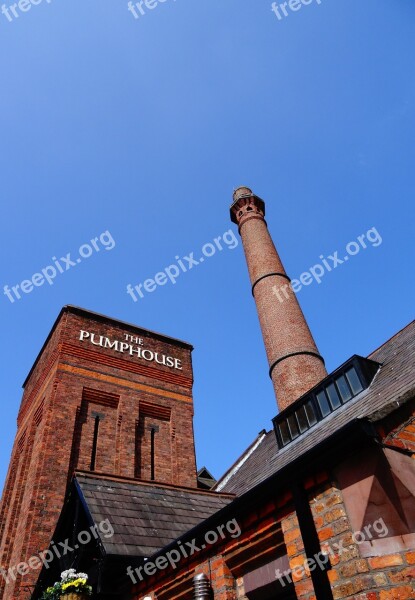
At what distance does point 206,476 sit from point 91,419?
25.9 feet

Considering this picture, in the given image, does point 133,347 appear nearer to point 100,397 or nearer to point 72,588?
point 100,397

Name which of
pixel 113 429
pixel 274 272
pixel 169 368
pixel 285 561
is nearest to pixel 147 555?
pixel 285 561

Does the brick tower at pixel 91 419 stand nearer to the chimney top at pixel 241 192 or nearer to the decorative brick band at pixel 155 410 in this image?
the decorative brick band at pixel 155 410

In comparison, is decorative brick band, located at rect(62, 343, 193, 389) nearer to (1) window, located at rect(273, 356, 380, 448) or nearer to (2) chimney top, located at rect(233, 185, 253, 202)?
(1) window, located at rect(273, 356, 380, 448)

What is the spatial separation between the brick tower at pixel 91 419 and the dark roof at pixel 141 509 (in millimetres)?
2597

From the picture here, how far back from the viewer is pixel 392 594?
395cm

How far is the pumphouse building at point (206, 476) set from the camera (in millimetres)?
4512

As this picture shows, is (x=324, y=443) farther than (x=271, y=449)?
No

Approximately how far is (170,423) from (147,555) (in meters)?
8.40

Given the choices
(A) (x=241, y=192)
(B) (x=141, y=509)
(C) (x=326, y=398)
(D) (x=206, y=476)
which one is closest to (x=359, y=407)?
(C) (x=326, y=398)

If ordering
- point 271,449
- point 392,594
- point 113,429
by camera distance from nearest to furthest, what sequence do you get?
point 392,594 → point 271,449 → point 113,429

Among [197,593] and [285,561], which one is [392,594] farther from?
[197,593]

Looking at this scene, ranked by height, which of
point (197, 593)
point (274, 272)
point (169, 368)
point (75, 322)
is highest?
point (274, 272)

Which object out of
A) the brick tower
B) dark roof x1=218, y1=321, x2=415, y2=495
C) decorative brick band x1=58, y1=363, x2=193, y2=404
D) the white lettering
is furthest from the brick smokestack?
the white lettering
